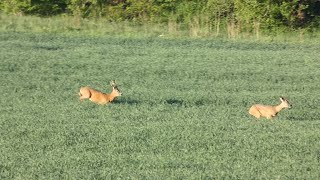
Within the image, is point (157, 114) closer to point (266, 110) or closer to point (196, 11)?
point (266, 110)

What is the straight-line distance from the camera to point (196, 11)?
29.0 m

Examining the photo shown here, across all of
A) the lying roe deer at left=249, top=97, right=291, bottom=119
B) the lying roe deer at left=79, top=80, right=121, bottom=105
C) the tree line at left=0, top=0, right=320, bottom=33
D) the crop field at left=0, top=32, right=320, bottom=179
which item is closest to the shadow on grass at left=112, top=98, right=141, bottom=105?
the crop field at left=0, top=32, right=320, bottom=179

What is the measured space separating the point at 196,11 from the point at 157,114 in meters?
17.9

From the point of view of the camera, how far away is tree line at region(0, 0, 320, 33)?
2744 centimetres

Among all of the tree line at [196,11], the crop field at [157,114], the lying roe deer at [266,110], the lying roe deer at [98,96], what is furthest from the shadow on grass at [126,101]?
the tree line at [196,11]

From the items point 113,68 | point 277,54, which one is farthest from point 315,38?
point 113,68

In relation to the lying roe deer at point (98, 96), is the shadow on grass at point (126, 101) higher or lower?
lower

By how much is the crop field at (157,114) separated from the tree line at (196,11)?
576 cm

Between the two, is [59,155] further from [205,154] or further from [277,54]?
[277,54]

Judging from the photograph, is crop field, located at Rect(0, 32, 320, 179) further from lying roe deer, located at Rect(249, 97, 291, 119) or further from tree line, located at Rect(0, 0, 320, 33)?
tree line, located at Rect(0, 0, 320, 33)

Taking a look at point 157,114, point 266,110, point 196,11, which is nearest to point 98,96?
point 157,114

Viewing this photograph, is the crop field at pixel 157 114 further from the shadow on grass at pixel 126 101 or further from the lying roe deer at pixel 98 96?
the lying roe deer at pixel 98 96

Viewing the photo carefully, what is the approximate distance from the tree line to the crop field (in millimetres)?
5763

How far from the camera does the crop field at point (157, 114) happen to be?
8236mm
